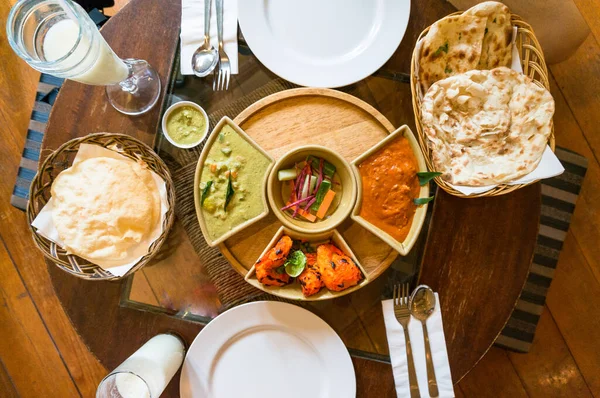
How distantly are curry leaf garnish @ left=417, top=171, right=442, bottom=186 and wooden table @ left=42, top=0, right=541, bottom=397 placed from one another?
22 centimetres

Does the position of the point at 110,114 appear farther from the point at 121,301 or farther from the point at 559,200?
the point at 559,200

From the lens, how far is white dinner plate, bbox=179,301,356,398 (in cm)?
185

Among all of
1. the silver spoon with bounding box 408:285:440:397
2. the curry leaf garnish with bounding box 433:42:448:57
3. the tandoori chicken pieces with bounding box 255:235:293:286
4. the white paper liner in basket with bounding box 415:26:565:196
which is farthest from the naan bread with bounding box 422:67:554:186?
the tandoori chicken pieces with bounding box 255:235:293:286

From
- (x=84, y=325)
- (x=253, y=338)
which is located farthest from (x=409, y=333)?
(x=84, y=325)

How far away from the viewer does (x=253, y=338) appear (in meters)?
1.90

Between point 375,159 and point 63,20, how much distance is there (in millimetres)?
1352

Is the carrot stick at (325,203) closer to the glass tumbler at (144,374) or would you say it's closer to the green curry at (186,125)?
the green curry at (186,125)

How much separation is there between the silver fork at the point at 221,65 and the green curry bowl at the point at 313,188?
1.65 feet

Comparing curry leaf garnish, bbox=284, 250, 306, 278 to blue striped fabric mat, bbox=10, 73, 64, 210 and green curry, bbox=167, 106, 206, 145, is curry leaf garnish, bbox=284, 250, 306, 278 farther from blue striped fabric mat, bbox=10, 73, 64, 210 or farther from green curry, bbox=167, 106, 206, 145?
blue striped fabric mat, bbox=10, 73, 64, 210

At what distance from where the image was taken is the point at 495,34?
1.82 metres

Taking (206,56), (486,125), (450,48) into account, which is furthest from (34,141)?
(486,125)

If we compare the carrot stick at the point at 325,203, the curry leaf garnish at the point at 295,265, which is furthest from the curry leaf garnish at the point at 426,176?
the curry leaf garnish at the point at 295,265

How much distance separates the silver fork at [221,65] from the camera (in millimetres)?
1942

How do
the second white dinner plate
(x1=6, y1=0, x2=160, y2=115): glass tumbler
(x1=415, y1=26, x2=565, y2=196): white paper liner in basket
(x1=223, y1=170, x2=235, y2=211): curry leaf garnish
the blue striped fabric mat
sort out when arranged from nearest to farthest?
(x1=6, y1=0, x2=160, y2=115): glass tumbler → (x1=415, y1=26, x2=565, y2=196): white paper liner in basket → (x1=223, y1=170, x2=235, y2=211): curry leaf garnish → the second white dinner plate → the blue striped fabric mat
